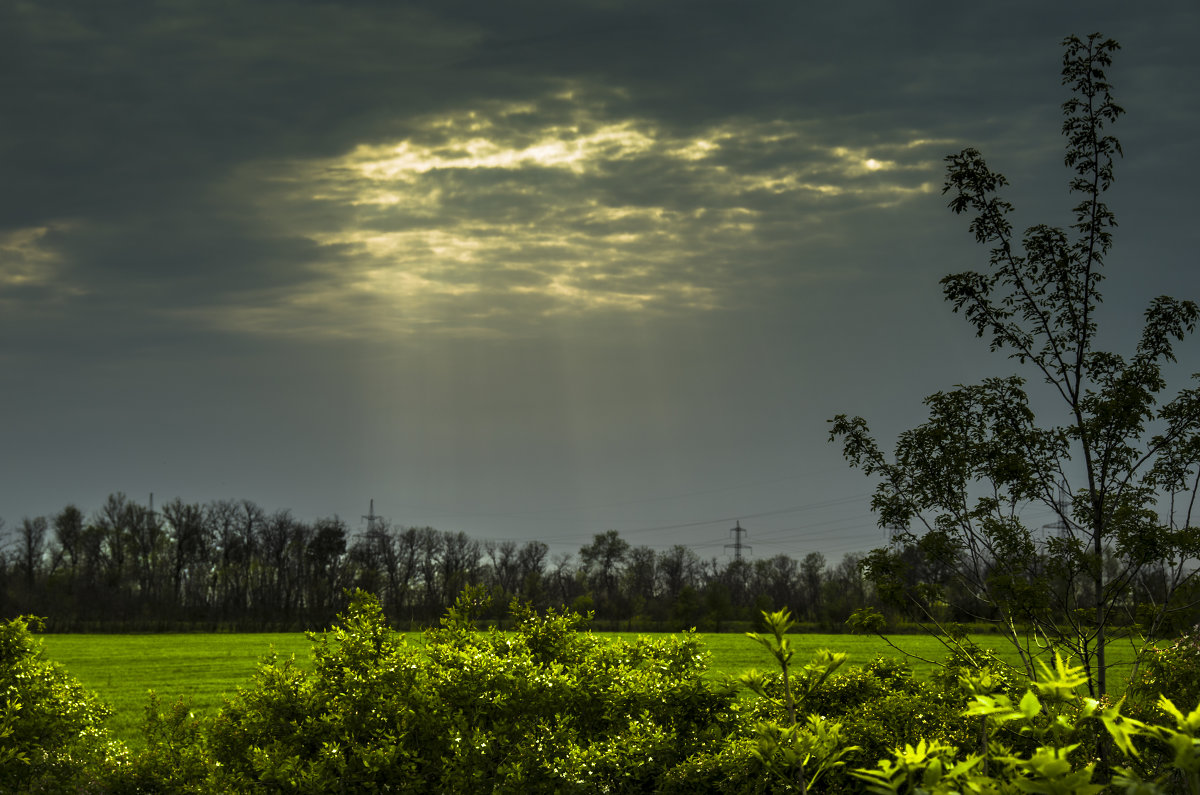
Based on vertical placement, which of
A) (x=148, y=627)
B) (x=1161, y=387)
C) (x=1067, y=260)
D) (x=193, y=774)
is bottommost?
(x=148, y=627)

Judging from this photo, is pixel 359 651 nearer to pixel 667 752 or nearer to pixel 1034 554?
pixel 667 752

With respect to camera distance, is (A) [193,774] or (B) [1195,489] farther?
(B) [1195,489]

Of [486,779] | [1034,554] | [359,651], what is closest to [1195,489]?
[1034,554]

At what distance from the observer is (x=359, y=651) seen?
313 inches

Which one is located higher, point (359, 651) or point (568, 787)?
point (359, 651)

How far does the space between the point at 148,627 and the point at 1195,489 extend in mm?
71251

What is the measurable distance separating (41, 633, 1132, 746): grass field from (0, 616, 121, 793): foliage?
37.5 feet

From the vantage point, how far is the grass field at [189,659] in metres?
27.1

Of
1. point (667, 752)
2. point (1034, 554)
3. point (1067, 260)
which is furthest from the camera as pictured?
point (1067, 260)

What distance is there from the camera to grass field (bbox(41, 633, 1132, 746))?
2708cm

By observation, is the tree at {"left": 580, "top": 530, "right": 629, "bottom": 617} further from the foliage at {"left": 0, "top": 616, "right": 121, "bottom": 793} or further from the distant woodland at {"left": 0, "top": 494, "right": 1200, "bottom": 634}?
the foliage at {"left": 0, "top": 616, "right": 121, "bottom": 793}

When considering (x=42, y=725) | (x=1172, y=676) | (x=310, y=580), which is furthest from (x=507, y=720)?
(x=310, y=580)

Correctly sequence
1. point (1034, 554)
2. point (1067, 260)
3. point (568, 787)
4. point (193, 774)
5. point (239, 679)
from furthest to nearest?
point (239, 679)
point (1067, 260)
point (1034, 554)
point (193, 774)
point (568, 787)

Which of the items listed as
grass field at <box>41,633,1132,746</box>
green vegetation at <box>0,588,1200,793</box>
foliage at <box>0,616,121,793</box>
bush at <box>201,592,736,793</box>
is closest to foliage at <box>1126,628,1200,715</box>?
green vegetation at <box>0,588,1200,793</box>
